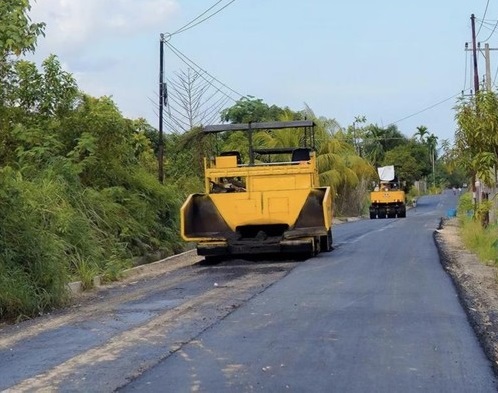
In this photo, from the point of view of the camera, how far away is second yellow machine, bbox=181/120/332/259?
1814cm

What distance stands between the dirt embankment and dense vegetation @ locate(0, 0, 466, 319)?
2.39m

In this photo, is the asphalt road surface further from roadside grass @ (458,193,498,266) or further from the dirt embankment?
roadside grass @ (458,193,498,266)

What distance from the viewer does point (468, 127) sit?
16.0 metres

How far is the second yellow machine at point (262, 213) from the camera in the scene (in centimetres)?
1814

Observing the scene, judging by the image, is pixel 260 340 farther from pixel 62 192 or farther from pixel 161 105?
pixel 161 105

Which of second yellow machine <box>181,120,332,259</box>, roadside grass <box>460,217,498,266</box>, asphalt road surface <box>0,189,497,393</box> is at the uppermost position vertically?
second yellow machine <box>181,120,332,259</box>

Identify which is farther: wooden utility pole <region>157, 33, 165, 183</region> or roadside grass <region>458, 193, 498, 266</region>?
wooden utility pole <region>157, 33, 165, 183</region>

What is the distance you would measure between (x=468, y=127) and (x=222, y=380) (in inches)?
423

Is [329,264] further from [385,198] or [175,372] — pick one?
[385,198]

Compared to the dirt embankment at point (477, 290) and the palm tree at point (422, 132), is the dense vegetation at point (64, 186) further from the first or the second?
the palm tree at point (422, 132)

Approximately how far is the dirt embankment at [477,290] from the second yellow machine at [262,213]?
10.2 ft

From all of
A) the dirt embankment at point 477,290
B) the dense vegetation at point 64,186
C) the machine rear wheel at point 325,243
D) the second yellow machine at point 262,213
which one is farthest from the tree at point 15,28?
the machine rear wheel at point 325,243

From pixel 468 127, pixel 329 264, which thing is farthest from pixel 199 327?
pixel 468 127

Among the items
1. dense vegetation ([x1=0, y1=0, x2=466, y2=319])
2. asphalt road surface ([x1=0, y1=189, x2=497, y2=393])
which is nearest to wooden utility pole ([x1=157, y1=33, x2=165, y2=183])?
dense vegetation ([x1=0, y1=0, x2=466, y2=319])
